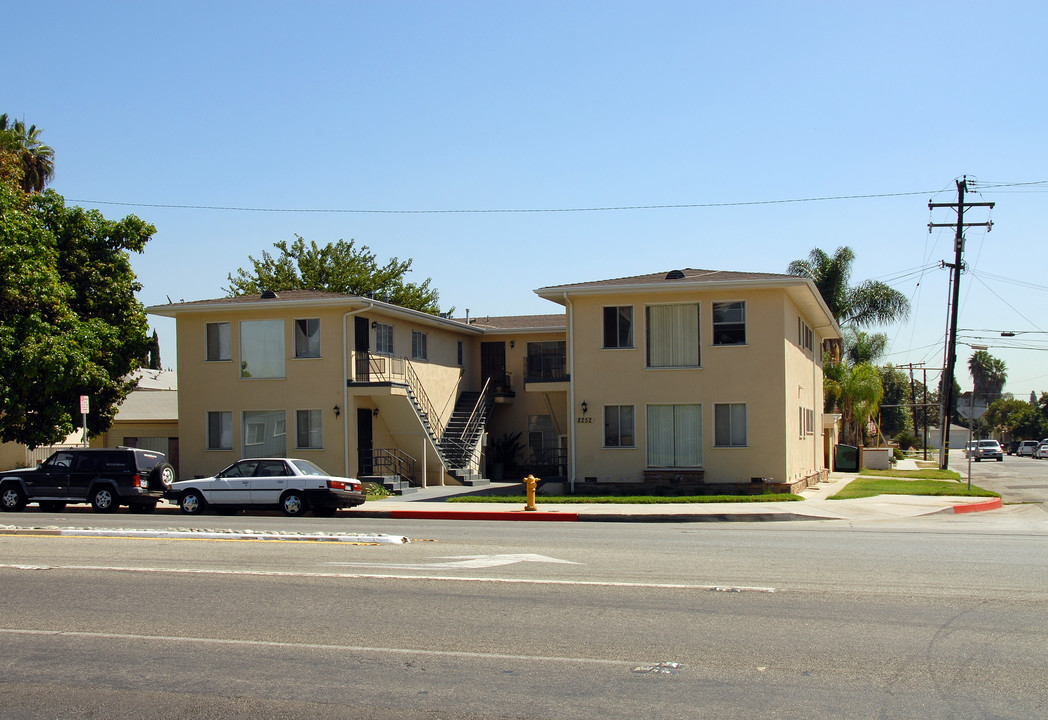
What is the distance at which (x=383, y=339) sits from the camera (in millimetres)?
30281

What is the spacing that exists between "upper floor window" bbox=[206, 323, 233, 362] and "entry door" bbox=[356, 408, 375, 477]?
4449 mm

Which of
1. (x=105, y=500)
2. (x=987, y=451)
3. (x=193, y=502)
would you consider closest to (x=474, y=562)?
(x=193, y=502)

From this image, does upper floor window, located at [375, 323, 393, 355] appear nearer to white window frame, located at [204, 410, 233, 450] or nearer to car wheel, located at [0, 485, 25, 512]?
white window frame, located at [204, 410, 233, 450]

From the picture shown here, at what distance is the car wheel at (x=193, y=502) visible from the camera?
21797 mm

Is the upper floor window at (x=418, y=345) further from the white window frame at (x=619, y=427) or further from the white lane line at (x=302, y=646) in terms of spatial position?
the white lane line at (x=302, y=646)

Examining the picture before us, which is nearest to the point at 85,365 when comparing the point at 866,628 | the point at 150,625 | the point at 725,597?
the point at 150,625

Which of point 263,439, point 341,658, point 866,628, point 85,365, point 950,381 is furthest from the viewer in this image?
point 950,381

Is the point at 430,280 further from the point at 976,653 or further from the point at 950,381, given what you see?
the point at 976,653

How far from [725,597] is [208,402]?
75.1 ft

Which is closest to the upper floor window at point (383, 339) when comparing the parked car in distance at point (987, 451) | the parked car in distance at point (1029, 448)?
the parked car in distance at point (987, 451)

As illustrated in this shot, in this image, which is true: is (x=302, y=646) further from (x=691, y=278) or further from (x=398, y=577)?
(x=691, y=278)

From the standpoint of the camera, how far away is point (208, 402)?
29547 millimetres

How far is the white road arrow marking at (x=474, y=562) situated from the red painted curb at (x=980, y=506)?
1313 centimetres

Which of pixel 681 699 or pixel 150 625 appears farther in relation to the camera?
pixel 150 625
